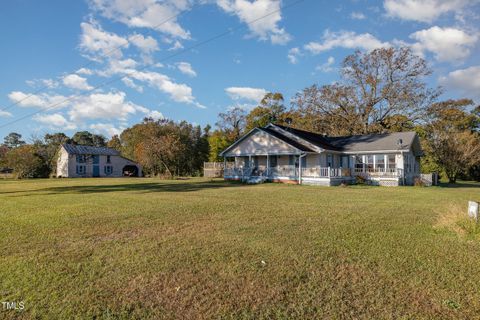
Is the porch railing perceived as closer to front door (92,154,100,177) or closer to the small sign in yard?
the small sign in yard

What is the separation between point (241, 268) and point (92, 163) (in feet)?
173

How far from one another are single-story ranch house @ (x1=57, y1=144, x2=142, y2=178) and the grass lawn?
45.1 meters

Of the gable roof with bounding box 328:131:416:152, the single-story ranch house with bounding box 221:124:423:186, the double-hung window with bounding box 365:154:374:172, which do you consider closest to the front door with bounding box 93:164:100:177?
the single-story ranch house with bounding box 221:124:423:186

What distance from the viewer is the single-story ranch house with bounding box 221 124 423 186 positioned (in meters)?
24.7

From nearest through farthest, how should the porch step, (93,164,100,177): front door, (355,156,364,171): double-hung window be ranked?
1. (355,156,364,171): double-hung window
2. the porch step
3. (93,164,100,177): front door

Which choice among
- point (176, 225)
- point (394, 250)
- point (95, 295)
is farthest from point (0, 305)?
point (394, 250)

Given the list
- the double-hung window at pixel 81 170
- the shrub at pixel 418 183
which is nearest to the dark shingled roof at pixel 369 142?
the shrub at pixel 418 183

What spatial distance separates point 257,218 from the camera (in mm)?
9078

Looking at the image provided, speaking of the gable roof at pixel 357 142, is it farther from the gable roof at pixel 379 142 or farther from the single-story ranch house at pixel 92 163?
the single-story ranch house at pixel 92 163

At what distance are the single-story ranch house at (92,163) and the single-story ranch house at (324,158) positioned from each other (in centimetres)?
2958

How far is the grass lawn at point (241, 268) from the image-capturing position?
3.71m

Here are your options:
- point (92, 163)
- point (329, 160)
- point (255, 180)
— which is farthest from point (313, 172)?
point (92, 163)

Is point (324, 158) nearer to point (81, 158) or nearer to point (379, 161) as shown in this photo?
point (379, 161)

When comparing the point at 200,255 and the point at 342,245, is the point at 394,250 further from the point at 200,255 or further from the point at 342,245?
the point at 200,255
